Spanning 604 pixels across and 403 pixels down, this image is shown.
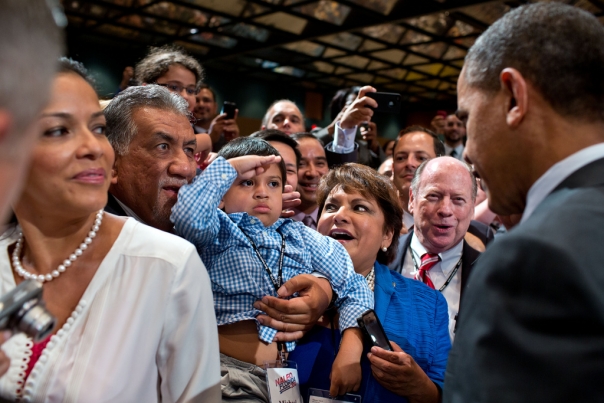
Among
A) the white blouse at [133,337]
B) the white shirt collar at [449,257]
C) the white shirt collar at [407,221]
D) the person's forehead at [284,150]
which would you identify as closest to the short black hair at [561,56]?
the white blouse at [133,337]

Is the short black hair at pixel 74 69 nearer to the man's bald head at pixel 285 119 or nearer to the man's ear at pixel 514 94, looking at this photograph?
the man's ear at pixel 514 94

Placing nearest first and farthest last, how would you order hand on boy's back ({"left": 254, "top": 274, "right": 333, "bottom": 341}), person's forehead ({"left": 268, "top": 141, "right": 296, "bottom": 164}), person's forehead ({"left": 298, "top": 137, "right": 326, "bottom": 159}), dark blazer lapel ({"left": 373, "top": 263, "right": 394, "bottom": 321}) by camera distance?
hand on boy's back ({"left": 254, "top": 274, "right": 333, "bottom": 341}) < dark blazer lapel ({"left": 373, "top": 263, "right": 394, "bottom": 321}) < person's forehead ({"left": 268, "top": 141, "right": 296, "bottom": 164}) < person's forehead ({"left": 298, "top": 137, "right": 326, "bottom": 159})

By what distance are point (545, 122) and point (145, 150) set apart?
1.37 meters

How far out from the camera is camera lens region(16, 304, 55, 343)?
710mm

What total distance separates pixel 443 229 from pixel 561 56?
1688 mm

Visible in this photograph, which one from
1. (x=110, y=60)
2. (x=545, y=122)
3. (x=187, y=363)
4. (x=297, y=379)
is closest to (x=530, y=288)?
(x=545, y=122)

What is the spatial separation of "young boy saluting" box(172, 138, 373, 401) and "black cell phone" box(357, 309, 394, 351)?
6cm

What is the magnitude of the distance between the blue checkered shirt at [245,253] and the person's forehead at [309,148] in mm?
1425

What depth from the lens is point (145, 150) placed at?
1817 millimetres

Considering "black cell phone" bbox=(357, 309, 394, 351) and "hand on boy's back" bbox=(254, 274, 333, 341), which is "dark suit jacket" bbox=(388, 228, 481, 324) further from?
"hand on boy's back" bbox=(254, 274, 333, 341)

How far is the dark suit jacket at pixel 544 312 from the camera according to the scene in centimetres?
86

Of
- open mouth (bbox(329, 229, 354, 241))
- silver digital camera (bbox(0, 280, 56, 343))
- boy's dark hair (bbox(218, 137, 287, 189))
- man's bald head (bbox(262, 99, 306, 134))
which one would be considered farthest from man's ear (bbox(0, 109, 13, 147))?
man's bald head (bbox(262, 99, 306, 134))

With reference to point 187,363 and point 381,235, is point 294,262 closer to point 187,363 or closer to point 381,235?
point 381,235

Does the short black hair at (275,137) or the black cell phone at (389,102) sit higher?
the black cell phone at (389,102)
